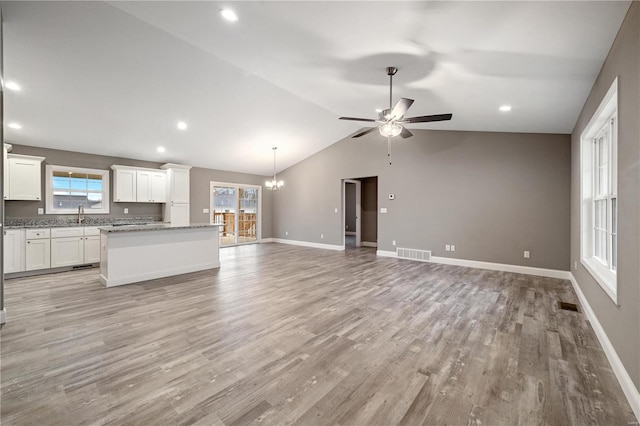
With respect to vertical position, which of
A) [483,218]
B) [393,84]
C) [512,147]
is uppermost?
[393,84]

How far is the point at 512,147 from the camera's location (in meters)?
5.50

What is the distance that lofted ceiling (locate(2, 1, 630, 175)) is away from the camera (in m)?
2.32

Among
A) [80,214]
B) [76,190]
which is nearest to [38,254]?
[80,214]

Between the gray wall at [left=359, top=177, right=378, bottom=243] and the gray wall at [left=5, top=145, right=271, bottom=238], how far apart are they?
137 inches

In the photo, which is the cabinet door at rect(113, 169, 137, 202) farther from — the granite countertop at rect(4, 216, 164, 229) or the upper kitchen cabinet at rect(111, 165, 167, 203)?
the granite countertop at rect(4, 216, 164, 229)

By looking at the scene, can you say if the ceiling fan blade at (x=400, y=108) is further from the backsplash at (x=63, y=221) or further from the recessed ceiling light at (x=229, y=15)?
the backsplash at (x=63, y=221)

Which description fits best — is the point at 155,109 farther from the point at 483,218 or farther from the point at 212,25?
the point at 483,218

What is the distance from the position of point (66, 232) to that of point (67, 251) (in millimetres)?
Result: 379

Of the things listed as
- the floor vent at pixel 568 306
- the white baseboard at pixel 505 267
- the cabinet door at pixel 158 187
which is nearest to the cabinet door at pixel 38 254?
the cabinet door at pixel 158 187

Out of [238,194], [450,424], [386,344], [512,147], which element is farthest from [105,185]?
[512,147]

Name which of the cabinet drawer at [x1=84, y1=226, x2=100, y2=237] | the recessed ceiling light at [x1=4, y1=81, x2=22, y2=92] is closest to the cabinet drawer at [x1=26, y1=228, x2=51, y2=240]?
the cabinet drawer at [x1=84, y1=226, x2=100, y2=237]

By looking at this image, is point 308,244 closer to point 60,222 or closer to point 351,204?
point 351,204

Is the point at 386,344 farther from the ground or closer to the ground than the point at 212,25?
closer to the ground

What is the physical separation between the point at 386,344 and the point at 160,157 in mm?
6998
